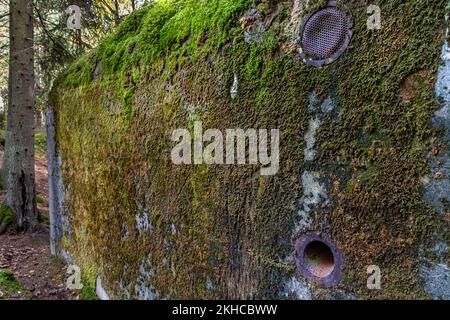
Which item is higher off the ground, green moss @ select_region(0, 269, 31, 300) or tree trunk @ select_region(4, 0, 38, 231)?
tree trunk @ select_region(4, 0, 38, 231)

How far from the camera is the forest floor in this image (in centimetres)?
487

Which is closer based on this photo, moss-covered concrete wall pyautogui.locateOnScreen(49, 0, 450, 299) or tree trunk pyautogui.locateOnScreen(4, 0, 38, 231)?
moss-covered concrete wall pyautogui.locateOnScreen(49, 0, 450, 299)

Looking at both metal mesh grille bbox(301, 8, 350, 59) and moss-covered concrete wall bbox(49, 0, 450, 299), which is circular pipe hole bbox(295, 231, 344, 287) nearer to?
moss-covered concrete wall bbox(49, 0, 450, 299)

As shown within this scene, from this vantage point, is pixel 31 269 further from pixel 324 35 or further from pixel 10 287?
pixel 324 35

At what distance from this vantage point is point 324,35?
7.07 feet

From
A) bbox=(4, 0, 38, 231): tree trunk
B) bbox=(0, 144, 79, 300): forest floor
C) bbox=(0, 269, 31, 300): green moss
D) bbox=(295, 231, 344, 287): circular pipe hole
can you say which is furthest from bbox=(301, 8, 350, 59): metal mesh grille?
bbox=(4, 0, 38, 231): tree trunk

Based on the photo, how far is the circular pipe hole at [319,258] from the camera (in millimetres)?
2184

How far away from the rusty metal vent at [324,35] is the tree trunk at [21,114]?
649 cm

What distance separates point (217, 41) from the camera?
2756mm

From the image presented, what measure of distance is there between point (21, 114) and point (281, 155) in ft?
21.2

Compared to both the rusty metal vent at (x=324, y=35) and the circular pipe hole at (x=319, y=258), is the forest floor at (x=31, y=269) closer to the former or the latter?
the circular pipe hole at (x=319, y=258)

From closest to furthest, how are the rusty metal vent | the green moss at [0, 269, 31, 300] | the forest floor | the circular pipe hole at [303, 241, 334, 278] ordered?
the rusty metal vent < the circular pipe hole at [303, 241, 334, 278] < the green moss at [0, 269, 31, 300] < the forest floor

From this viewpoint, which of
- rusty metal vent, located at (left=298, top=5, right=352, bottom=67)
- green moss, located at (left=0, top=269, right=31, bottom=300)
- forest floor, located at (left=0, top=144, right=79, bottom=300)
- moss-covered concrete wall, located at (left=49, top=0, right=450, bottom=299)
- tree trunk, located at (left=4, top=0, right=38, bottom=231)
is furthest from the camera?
tree trunk, located at (left=4, top=0, right=38, bottom=231)
